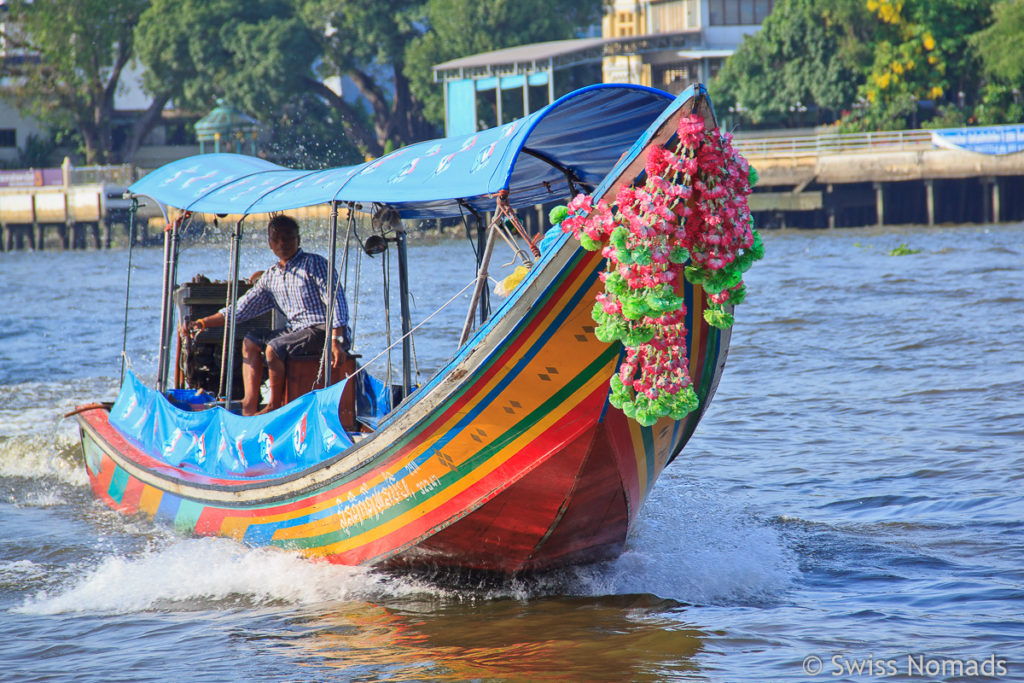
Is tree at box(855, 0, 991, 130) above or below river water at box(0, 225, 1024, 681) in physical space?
above

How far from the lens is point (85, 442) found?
28.7 ft

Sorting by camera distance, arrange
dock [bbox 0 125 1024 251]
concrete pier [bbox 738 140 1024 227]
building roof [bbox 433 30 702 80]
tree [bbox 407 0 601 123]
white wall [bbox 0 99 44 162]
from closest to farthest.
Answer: dock [bbox 0 125 1024 251], concrete pier [bbox 738 140 1024 227], building roof [bbox 433 30 702 80], tree [bbox 407 0 601 123], white wall [bbox 0 99 44 162]

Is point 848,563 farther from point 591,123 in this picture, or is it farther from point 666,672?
point 591,123

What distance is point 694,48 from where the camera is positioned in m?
42.5

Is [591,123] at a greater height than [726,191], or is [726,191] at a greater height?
[591,123]

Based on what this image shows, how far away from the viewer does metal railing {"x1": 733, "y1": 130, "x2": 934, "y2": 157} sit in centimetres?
3189

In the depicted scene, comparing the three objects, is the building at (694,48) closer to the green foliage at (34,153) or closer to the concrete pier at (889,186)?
the concrete pier at (889,186)

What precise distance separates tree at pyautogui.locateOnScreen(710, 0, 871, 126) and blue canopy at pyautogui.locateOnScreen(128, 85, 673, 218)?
104ft

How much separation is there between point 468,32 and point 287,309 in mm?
39702

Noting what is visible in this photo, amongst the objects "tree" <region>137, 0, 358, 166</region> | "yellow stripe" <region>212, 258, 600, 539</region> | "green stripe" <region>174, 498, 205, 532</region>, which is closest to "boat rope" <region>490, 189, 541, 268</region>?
"yellow stripe" <region>212, 258, 600, 539</region>

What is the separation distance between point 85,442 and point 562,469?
5028mm

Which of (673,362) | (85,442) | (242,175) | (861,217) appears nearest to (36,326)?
(85,442)

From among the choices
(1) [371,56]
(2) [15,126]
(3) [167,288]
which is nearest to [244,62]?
(1) [371,56]

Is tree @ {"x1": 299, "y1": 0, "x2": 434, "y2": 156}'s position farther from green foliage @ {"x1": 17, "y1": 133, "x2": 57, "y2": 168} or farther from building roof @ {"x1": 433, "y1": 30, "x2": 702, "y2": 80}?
green foliage @ {"x1": 17, "y1": 133, "x2": 57, "y2": 168}
